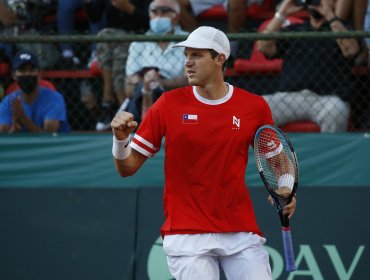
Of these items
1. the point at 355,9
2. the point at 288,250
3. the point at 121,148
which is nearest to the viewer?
the point at 288,250

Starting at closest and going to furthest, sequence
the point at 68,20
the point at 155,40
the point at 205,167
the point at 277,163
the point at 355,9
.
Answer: the point at 205,167 → the point at 277,163 → the point at 155,40 → the point at 355,9 → the point at 68,20

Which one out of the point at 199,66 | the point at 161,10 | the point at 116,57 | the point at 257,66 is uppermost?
the point at 199,66

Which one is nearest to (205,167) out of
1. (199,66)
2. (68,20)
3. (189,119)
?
(189,119)

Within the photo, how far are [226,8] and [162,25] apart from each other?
0.95 metres

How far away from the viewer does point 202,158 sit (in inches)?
213

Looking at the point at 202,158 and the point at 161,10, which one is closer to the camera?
the point at 202,158

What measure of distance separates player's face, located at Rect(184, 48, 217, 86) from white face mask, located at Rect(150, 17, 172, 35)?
3381 millimetres

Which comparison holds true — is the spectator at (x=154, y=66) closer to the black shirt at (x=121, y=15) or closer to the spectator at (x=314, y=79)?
the black shirt at (x=121, y=15)

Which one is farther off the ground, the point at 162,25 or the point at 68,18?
the point at 162,25

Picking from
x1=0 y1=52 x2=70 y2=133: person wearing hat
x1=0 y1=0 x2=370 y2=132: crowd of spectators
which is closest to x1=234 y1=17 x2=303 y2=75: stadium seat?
x1=0 y1=0 x2=370 y2=132: crowd of spectators

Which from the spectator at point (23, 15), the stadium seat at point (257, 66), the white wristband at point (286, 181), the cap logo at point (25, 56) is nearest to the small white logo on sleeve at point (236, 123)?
the white wristband at point (286, 181)

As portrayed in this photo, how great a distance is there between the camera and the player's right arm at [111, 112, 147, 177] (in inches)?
198

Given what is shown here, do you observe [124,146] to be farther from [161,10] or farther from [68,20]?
[68,20]

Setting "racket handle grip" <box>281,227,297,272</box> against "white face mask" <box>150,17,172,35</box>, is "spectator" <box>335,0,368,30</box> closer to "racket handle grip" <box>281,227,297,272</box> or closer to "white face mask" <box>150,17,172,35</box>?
"white face mask" <box>150,17,172,35</box>
